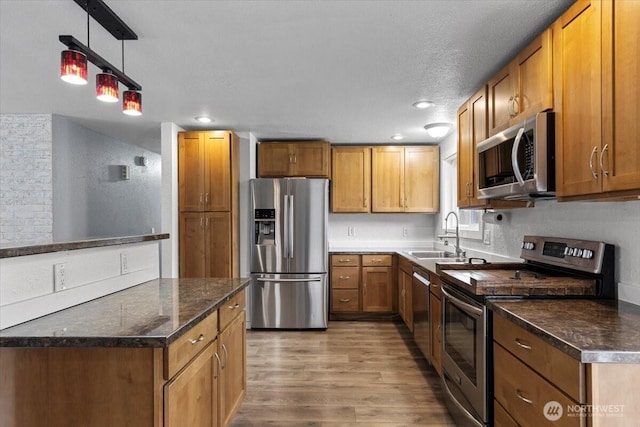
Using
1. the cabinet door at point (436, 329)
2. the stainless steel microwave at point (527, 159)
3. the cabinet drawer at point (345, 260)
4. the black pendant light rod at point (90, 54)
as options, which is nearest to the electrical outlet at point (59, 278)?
the black pendant light rod at point (90, 54)

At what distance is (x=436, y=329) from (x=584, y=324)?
1.55m

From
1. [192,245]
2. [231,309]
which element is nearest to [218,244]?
[192,245]

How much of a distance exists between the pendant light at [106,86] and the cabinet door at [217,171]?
2226 mm

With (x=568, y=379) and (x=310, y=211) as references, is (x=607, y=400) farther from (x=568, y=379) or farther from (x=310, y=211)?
(x=310, y=211)

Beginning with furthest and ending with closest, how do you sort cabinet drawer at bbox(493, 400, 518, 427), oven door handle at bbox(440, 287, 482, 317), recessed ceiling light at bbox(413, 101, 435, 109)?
recessed ceiling light at bbox(413, 101, 435, 109)
oven door handle at bbox(440, 287, 482, 317)
cabinet drawer at bbox(493, 400, 518, 427)

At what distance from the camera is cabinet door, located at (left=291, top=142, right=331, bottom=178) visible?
450 centimetres

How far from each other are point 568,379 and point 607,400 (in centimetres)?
10

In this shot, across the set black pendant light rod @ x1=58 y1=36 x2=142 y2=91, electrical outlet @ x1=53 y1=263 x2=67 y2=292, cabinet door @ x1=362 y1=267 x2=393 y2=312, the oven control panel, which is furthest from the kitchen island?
cabinet door @ x1=362 y1=267 x2=393 y2=312

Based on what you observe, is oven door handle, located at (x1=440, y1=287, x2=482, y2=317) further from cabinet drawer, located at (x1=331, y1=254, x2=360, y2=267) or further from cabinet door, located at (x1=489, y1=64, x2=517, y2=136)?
cabinet drawer, located at (x1=331, y1=254, x2=360, y2=267)

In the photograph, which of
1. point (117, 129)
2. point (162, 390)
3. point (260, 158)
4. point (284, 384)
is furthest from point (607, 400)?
point (117, 129)

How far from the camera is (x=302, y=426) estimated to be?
2.28m

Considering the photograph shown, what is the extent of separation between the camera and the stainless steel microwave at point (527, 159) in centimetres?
174

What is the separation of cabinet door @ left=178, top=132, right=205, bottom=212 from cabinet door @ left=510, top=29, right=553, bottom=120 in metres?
3.03

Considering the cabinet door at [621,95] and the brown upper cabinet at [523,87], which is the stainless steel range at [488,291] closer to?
the cabinet door at [621,95]
